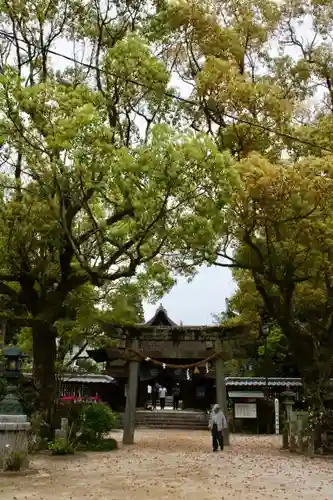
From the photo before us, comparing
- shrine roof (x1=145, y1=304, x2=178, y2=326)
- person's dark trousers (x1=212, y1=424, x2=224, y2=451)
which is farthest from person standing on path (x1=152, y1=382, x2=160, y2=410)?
person's dark trousers (x1=212, y1=424, x2=224, y2=451)

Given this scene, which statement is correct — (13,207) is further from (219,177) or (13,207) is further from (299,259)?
(299,259)

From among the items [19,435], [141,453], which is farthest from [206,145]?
[141,453]

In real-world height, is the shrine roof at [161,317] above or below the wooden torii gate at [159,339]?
above

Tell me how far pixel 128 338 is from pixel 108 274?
640 centimetres

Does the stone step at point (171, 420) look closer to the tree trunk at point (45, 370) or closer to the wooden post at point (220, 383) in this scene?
the wooden post at point (220, 383)

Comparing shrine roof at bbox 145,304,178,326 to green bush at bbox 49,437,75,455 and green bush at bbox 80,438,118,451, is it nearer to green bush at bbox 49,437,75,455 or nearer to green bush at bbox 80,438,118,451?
green bush at bbox 80,438,118,451

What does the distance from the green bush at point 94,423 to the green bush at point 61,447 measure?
64.7 inches

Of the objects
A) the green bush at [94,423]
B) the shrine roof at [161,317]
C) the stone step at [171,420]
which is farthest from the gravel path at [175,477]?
the shrine roof at [161,317]

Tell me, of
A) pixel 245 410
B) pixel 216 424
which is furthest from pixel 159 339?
pixel 245 410

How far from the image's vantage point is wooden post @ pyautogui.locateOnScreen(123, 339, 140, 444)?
19.0 metres

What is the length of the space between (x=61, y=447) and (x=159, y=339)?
21.6 ft

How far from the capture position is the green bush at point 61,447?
1471 centimetres

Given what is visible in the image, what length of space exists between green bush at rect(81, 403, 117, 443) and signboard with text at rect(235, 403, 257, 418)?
9993 millimetres

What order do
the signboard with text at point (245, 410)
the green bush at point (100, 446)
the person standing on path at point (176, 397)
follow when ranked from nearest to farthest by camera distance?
the green bush at point (100, 446), the signboard with text at point (245, 410), the person standing on path at point (176, 397)
